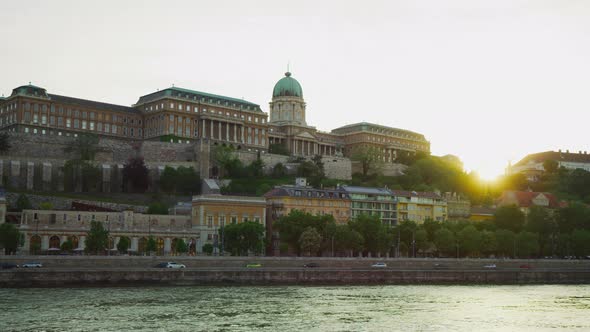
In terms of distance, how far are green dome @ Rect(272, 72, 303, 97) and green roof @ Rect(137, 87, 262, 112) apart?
23.3 m

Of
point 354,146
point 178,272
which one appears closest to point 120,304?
point 178,272

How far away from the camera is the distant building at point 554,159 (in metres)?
186

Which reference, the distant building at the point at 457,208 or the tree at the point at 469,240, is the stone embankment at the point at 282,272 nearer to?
the tree at the point at 469,240

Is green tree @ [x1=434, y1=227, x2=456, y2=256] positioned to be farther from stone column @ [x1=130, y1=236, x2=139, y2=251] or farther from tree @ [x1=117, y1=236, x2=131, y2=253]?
tree @ [x1=117, y1=236, x2=131, y2=253]

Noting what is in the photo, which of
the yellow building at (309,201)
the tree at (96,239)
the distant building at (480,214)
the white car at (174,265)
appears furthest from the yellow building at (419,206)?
the tree at (96,239)

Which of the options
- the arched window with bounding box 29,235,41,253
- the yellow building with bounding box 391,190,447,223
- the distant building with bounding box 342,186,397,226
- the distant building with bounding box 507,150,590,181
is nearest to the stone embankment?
the arched window with bounding box 29,235,41,253

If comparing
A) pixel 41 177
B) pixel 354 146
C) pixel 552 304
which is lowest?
pixel 552 304

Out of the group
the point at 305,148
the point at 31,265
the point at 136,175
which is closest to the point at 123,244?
the point at 31,265

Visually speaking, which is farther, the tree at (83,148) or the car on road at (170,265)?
the tree at (83,148)

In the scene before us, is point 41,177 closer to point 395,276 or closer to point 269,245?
point 269,245

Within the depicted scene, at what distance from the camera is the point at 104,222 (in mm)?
86062

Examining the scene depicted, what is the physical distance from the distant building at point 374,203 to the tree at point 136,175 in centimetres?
3041

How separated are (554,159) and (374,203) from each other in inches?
3638

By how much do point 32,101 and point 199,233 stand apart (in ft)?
170
